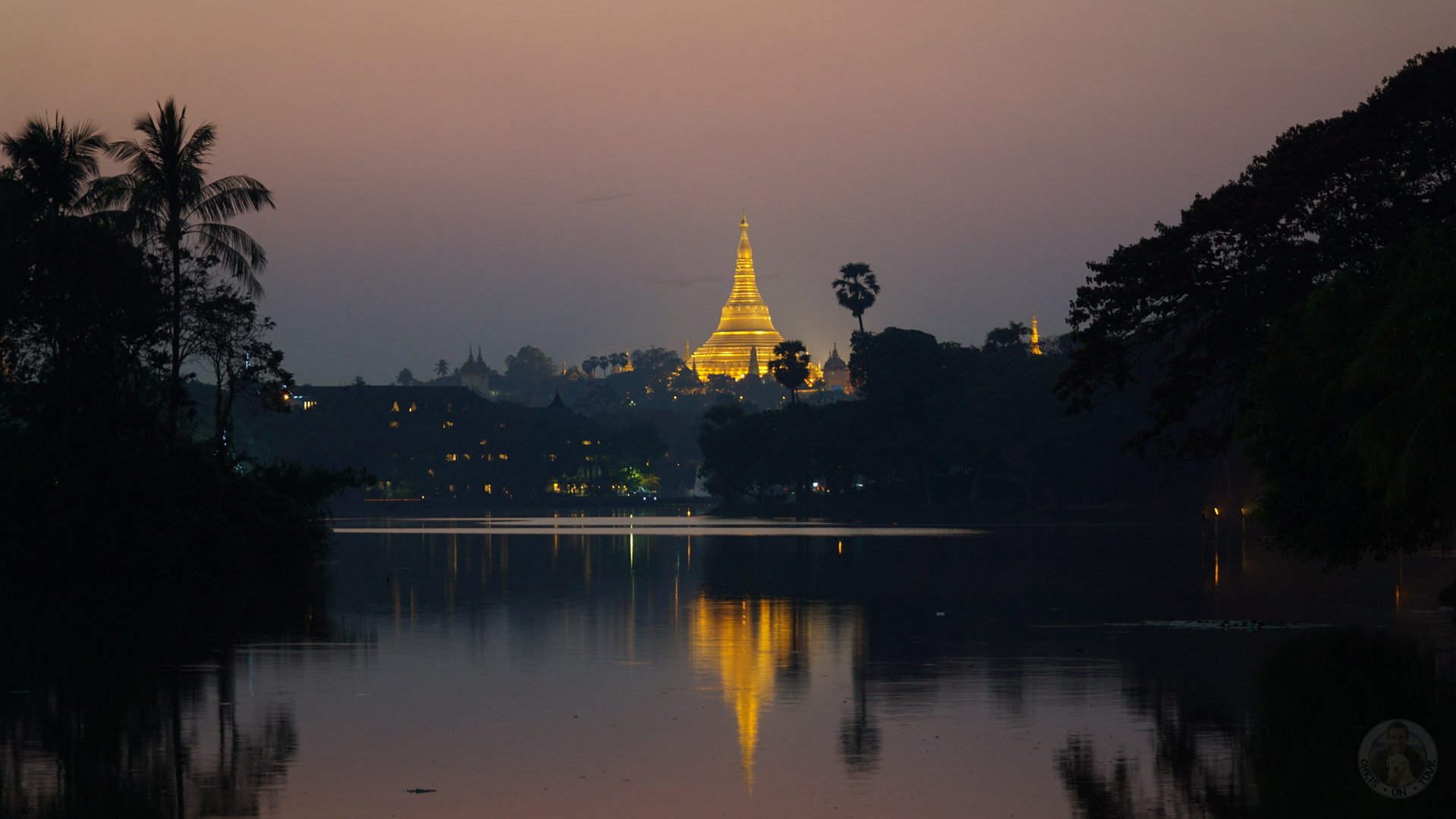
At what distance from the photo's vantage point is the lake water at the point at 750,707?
1341cm

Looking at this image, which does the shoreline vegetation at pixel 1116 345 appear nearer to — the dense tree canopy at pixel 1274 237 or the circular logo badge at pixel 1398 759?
the dense tree canopy at pixel 1274 237

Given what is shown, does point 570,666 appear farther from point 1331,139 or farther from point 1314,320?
point 1331,139

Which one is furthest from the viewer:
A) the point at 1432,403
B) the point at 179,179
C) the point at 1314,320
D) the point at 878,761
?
the point at 179,179

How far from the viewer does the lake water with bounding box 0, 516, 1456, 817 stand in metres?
13.4

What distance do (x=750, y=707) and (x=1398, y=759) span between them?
6840 millimetres

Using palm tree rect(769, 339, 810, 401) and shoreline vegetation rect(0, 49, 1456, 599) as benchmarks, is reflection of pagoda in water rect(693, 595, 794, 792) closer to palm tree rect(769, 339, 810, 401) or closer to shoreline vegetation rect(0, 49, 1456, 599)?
shoreline vegetation rect(0, 49, 1456, 599)

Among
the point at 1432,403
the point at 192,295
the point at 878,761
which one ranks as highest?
the point at 192,295

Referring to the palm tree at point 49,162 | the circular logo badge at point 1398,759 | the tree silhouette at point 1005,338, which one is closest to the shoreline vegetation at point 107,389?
the palm tree at point 49,162

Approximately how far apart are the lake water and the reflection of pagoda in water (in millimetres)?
91

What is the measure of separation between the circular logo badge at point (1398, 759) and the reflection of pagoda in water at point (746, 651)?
4.70 metres

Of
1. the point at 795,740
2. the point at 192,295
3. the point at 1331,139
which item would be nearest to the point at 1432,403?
the point at 795,740

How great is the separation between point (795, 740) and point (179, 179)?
32.9 meters

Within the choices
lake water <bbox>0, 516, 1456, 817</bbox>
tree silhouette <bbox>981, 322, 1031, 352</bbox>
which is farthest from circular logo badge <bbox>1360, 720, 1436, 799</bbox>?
tree silhouette <bbox>981, 322, 1031, 352</bbox>

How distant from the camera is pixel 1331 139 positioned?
119 ft
